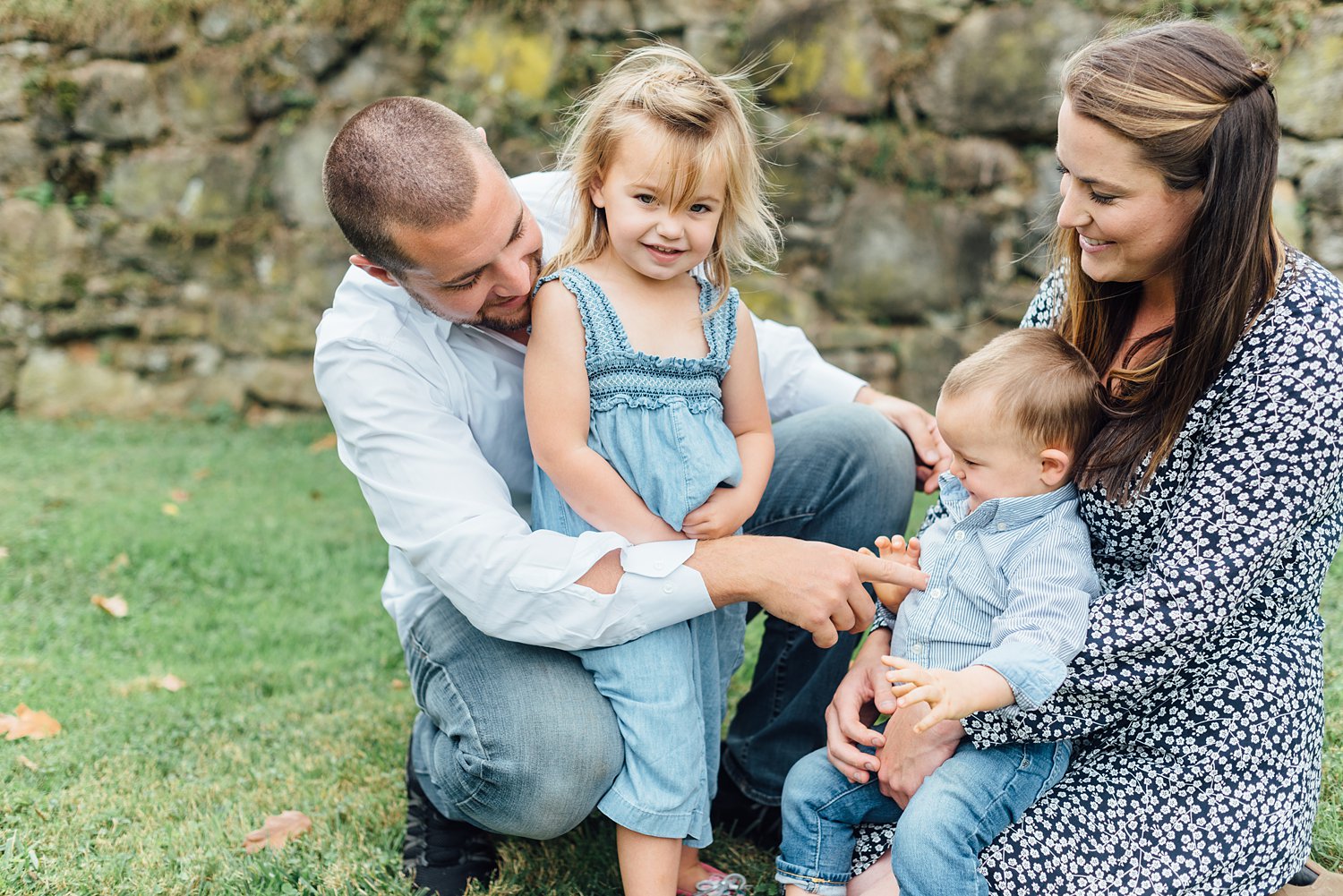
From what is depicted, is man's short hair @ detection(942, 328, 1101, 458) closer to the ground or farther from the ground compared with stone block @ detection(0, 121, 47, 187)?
farther from the ground

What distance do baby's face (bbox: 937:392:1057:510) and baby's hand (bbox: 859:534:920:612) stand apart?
0.65 feet

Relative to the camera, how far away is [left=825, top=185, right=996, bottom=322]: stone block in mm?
A: 4973

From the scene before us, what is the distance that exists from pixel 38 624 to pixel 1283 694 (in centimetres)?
352

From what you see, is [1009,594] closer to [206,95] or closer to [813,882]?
[813,882]

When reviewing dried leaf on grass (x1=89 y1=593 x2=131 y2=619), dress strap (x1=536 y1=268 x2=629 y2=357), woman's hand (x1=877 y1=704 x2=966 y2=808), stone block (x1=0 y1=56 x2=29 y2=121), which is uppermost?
dress strap (x1=536 y1=268 x2=629 y2=357)

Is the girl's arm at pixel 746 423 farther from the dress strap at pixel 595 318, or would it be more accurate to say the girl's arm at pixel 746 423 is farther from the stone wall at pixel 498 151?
the stone wall at pixel 498 151

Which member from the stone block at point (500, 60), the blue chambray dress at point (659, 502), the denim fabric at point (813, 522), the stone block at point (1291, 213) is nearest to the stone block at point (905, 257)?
the stone block at point (1291, 213)

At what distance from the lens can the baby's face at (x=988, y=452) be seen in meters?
1.90

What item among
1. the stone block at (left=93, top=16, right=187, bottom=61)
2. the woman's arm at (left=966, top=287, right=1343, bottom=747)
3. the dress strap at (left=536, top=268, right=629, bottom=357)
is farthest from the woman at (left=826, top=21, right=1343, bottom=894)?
the stone block at (left=93, top=16, right=187, bottom=61)

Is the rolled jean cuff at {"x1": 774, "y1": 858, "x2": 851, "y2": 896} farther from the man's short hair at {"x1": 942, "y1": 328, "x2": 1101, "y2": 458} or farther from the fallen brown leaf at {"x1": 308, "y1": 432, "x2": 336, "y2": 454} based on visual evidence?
the fallen brown leaf at {"x1": 308, "y1": 432, "x2": 336, "y2": 454}

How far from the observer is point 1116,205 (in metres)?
1.81

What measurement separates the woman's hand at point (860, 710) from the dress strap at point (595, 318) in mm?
745

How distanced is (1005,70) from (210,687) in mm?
3901

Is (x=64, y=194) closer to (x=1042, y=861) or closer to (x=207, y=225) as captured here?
(x=207, y=225)
